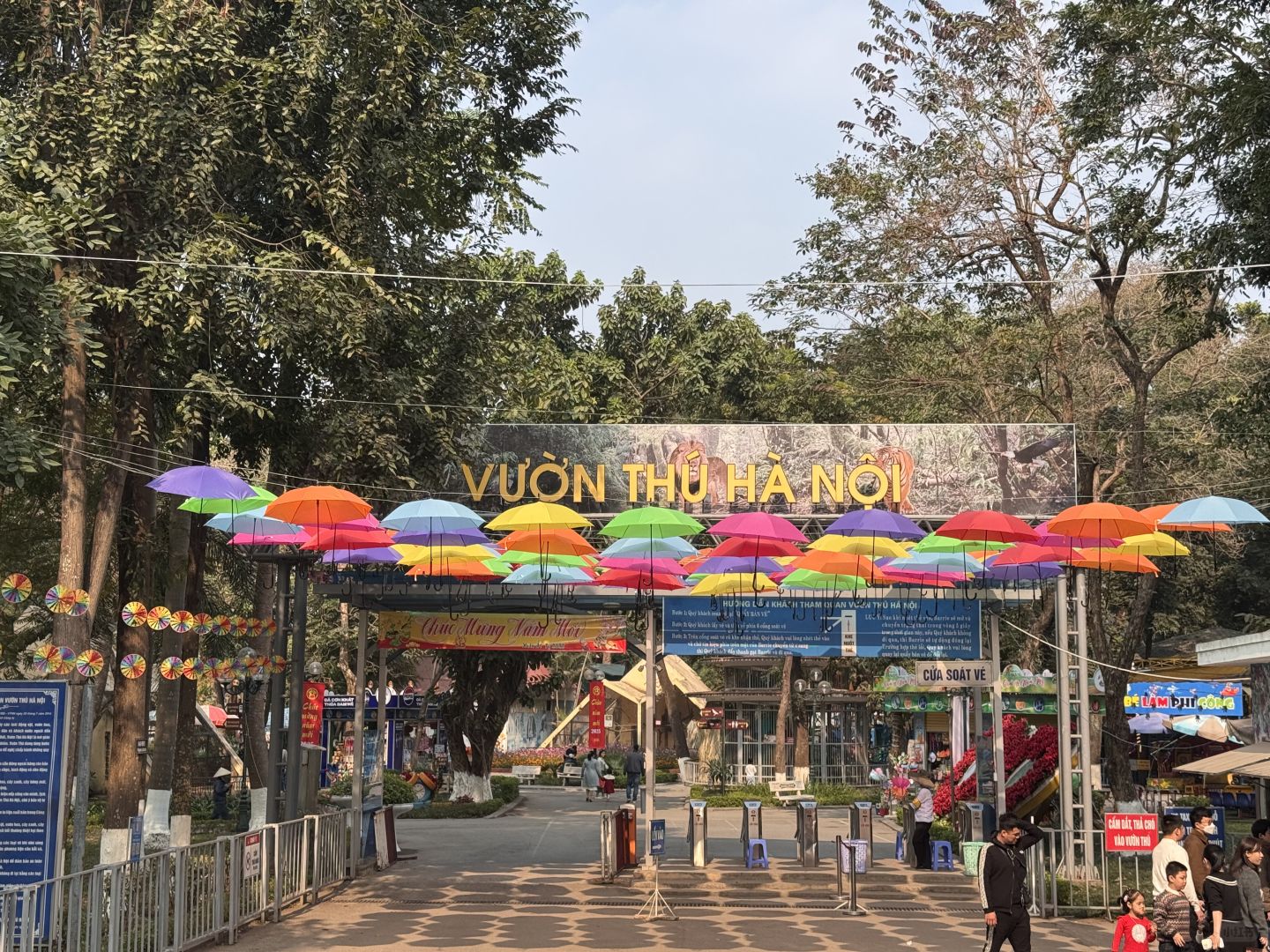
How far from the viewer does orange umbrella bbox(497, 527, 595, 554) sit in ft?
47.9

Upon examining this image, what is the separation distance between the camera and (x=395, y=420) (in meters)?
19.0

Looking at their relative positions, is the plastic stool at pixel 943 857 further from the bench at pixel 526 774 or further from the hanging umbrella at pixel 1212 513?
the bench at pixel 526 774

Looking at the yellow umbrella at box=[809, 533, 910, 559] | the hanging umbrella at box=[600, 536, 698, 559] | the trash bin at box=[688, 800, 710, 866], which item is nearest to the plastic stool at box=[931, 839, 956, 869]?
the trash bin at box=[688, 800, 710, 866]

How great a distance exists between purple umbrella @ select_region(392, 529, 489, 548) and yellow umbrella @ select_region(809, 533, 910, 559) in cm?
395

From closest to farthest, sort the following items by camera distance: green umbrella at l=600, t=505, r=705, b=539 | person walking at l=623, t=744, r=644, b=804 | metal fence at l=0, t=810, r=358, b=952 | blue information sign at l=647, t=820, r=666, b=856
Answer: metal fence at l=0, t=810, r=358, b=952
green umbrella at l=600, t=505, r=705, b=539
blue information sign at l=647, t=820, r=666, b=856
person walking at l=623, t=744, r=644, b=804

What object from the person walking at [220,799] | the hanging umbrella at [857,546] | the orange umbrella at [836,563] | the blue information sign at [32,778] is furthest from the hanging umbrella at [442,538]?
the person walking at [220,799]

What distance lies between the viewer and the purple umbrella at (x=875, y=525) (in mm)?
14633

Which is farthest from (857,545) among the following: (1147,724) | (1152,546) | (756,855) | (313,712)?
(1147,724)

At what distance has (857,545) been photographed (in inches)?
601

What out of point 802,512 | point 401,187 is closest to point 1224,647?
point 802,512

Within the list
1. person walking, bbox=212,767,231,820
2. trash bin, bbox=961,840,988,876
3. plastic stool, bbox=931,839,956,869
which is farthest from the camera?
person walking, bbox=212,767,231,820

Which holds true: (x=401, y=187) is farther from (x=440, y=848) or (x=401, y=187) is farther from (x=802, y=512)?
(x=440, y=848)

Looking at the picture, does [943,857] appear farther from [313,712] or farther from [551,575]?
[313,712]

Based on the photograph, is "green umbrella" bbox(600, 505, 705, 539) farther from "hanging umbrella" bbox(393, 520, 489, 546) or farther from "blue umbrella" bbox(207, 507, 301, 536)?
"blue umbrella" bbox(207, 507, 301, 536)
